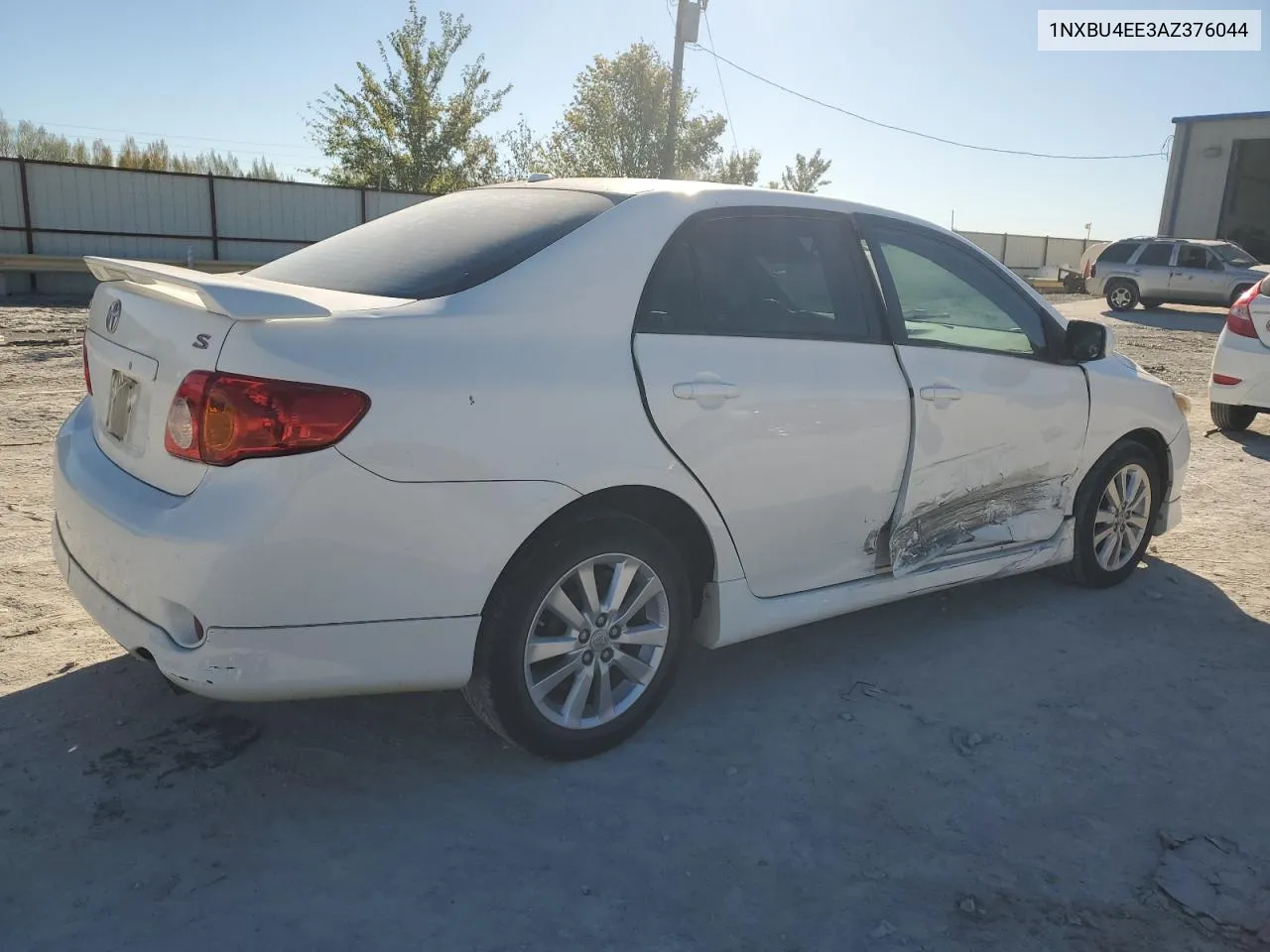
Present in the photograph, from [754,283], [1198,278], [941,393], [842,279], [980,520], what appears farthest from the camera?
[1198,278]

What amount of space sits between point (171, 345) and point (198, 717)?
1271 millimetres

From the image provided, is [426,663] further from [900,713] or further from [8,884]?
[900,713]

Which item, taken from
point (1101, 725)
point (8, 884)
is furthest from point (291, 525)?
point (1101, 725)

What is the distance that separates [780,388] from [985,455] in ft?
3.74

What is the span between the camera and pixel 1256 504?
6.45 meters

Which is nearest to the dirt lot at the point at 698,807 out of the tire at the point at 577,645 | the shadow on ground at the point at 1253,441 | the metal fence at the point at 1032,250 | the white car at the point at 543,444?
the tire at the point at 577,645

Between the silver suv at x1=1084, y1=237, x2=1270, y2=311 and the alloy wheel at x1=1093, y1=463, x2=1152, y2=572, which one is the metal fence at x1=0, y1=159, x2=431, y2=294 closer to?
the silver suv at x1=1084, y1=237, x2=1270, y2=311

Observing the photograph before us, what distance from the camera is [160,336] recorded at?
2699mm

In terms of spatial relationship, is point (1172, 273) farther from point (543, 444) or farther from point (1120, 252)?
point (543, 444)

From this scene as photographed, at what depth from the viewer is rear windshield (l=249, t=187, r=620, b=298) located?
9.65ft

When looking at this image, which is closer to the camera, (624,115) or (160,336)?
(160,336)

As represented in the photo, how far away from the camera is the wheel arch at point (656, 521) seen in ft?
9.36

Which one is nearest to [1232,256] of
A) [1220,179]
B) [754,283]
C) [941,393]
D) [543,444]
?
[1220,179]

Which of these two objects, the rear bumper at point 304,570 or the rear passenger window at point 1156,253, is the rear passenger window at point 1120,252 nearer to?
the rear passenger window at point 1156,253
